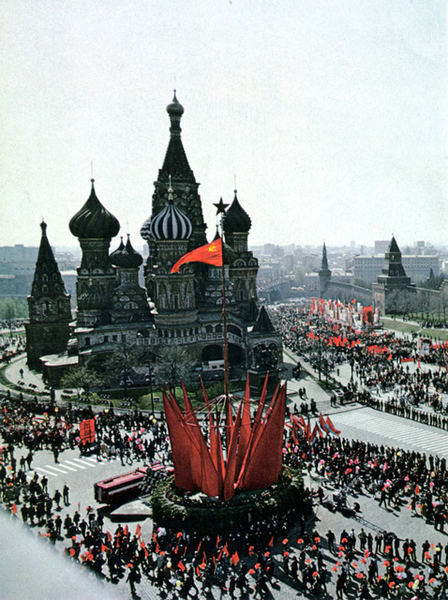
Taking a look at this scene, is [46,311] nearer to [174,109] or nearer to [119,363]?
[119,363]

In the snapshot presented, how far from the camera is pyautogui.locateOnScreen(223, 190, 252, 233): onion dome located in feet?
208

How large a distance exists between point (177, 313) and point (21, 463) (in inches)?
1019

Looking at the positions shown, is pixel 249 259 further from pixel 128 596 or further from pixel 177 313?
pixel 128 596

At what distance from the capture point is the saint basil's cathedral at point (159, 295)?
2071 inches

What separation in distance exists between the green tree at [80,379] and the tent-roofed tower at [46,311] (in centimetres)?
1300

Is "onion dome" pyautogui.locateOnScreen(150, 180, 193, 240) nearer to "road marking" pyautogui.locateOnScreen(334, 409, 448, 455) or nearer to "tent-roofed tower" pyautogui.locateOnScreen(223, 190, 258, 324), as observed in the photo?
"tent-roofed tower" pyautogui.locateOnScreen(223, 190, 258, 324)

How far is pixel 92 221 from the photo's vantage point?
58.3m

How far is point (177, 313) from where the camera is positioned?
52469mm

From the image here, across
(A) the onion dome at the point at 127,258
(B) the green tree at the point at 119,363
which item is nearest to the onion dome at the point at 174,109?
(A) the onion dome at the point at 127,258

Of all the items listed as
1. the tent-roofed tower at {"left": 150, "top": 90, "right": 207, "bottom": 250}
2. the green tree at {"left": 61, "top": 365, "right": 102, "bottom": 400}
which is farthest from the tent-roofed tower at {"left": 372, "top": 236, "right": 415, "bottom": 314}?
the green tree at {"left": 61, "top": 365, "right": 102, "bottom": 400}

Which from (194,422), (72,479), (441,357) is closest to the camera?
(194,422)

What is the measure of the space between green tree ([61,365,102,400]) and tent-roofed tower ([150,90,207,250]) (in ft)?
67.0

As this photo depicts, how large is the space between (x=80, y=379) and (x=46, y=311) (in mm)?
18145

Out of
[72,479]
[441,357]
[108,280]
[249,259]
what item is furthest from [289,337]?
[72,479]
